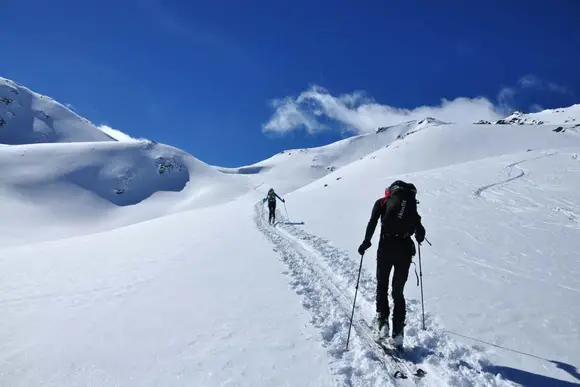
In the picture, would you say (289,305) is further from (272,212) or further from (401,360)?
(272,212)

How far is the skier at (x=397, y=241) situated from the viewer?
6270 mm

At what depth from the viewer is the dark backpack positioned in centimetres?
625

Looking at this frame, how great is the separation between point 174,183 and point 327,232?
119574 mm

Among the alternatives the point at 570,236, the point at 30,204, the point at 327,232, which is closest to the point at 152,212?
the point at 30,204

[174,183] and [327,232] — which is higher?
[174,183]

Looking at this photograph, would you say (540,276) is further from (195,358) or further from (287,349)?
(195,358)

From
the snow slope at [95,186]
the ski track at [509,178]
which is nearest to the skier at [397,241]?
the ski track at [509,178]

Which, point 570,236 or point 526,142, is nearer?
point 570,236

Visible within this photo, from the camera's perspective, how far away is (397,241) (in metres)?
6.38

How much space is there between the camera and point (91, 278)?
10742mm

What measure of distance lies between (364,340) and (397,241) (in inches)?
74.0

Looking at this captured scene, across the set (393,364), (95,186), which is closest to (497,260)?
(393,364)

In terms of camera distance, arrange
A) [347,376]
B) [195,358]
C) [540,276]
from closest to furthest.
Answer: [347,376] < [195,358] < [540,276]

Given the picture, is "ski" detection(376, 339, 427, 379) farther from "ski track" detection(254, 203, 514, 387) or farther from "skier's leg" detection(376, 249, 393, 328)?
"skier's leg" detection(376, 249, 393, 328)
